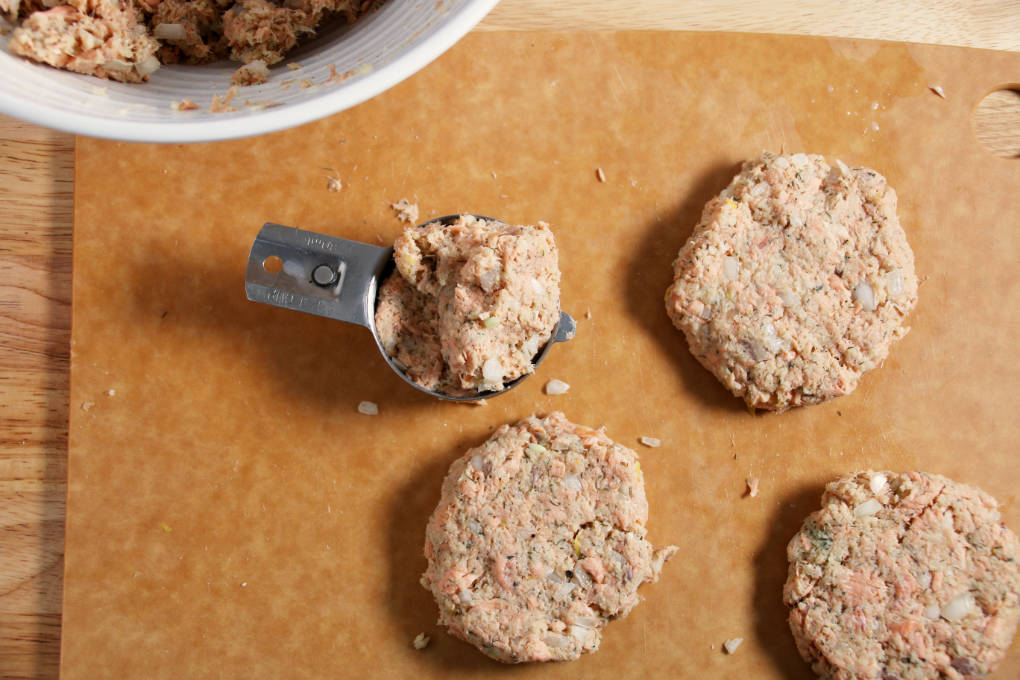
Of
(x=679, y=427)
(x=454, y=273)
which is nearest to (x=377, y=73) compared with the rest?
(x=454, y=273)

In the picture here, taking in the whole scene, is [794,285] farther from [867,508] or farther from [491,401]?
[491,401]

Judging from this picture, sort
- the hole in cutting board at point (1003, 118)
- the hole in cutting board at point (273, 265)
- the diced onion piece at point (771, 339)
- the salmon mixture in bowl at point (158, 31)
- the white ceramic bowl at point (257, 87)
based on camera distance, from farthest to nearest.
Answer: the hole in cutting board at point (1003, 118), the diced onion piece at point (771, 339), the hole in cutting board at point (273, 265), the salmon mixture in bowl at point (158, 31), the white ceramic bowl at point (257, 87)

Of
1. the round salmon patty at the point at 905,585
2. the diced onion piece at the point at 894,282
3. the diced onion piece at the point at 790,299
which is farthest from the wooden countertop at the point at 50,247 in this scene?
the round salmon patty at the point at 905,585

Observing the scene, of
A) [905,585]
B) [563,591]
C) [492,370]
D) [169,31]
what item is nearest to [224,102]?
[169,31]

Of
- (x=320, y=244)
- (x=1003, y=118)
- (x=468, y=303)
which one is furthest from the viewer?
(x=1003, y=118)

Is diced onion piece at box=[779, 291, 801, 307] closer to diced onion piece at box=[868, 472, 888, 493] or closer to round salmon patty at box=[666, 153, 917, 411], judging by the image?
round salmon patty at box=[666, 153, 917, 411]

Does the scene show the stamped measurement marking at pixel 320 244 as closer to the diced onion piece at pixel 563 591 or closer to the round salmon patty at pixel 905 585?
the diced onion piece at pixel 563 591

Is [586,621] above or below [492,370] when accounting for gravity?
below
